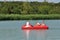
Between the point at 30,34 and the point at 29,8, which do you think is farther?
the point at 29,8

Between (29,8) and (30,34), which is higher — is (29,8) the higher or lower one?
the higher one

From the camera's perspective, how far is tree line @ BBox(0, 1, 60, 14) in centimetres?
3328

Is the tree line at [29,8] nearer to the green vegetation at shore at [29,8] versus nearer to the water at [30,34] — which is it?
the green vegetation at shore at [29,8]

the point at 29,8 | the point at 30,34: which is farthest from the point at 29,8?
the point at 30,34

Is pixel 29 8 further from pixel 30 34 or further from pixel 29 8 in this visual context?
pixel 30 34

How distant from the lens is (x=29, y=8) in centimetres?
3372

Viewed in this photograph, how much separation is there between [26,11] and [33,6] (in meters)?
1.50

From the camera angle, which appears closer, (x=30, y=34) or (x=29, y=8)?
(x=30, y=34)

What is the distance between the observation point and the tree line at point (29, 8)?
109 ft

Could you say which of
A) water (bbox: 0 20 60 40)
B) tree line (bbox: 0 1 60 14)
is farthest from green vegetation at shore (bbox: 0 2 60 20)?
water (bbox: 0 20 60 40)

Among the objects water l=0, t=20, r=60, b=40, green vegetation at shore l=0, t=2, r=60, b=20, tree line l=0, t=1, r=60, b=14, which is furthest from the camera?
tree line l=0, t=1, r=60, b=14

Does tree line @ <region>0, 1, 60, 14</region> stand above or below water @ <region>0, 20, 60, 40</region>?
above

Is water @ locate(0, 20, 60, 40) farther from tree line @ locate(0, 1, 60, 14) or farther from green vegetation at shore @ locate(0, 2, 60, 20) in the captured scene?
tree line @ locate(0, 1, 60, 14)

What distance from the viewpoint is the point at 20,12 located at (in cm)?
3350
